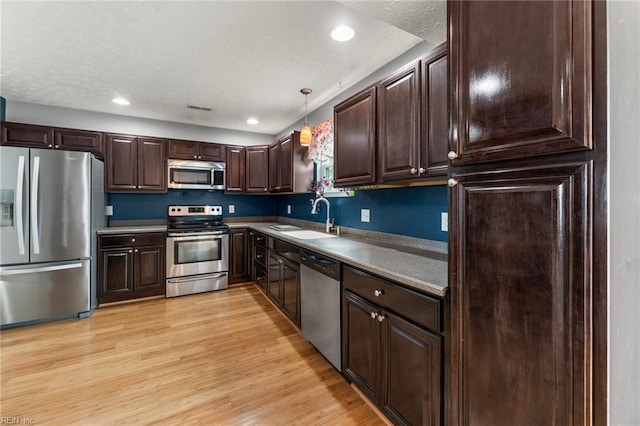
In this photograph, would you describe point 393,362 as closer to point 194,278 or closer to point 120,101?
point 194,278

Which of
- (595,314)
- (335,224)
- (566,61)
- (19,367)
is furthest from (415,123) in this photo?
(19,367)

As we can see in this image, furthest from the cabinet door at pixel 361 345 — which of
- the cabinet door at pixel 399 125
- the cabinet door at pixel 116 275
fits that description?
the cabinet door at pixel 116 275

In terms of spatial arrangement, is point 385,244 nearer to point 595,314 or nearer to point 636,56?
A: point 595,314

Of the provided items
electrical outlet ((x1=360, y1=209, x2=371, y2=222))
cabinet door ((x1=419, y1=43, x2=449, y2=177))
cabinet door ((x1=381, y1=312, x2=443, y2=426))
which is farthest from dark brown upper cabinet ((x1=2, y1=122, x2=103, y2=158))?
cabinet door ((x1=381, y1=312, x2=443, y2=426))

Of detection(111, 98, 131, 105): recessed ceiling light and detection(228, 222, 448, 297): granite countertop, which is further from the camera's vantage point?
detection(111, 98, 131, 105): recessed ceiling light

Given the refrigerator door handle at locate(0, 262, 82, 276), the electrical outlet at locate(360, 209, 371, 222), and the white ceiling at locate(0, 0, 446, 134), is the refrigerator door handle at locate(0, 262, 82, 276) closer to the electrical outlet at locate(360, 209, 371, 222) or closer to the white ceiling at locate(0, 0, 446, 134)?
the white ceiling at locate(0, 0, 446, 134)

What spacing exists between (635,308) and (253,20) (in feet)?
7.82

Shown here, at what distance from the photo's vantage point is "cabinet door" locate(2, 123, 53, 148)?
10.2 ft

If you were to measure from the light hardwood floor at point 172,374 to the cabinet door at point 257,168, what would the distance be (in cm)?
217

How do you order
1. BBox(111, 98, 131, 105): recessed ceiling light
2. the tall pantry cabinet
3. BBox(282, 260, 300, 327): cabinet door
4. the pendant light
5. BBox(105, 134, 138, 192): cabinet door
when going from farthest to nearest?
BBox(105, 134, 138, 192): cabinet door
BBox(111, 98, 131, 105): recessed ceiling light
the pendant light
BBox(282, 260, 300, 327): cabinet door
the tall pantry cabinet

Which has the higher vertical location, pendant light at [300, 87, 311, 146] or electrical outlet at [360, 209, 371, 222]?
pendant light at [300, 87, 311, 146]

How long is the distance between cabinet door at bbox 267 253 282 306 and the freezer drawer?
205cm

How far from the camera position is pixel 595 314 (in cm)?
71
